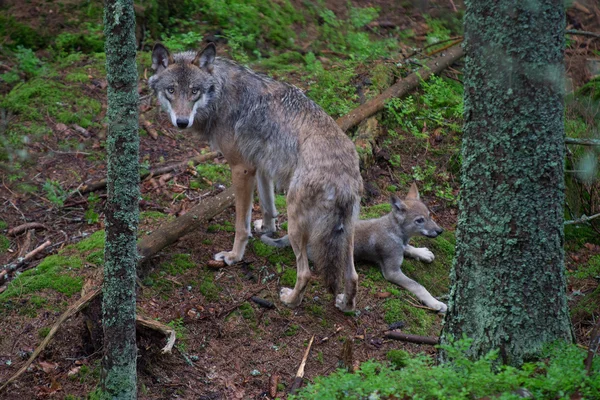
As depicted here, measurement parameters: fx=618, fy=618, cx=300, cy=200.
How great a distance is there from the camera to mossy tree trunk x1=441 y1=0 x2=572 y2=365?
4215 millimetres

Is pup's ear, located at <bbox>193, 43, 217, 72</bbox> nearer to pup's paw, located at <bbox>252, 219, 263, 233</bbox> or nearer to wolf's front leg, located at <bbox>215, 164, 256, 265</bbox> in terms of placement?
wolf's front leg, located at <bbox>215, 164, 256, 265</bbox>

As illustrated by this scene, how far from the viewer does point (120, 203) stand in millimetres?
4695

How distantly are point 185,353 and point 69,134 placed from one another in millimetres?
5121

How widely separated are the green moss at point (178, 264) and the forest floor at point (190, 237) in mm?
13

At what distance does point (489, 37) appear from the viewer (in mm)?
4301

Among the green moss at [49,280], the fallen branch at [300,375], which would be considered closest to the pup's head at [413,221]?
the fallen branch at [300,375]

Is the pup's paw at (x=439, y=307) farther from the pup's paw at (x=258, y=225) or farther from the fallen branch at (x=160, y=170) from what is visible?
the fallen branch at (x=160, y=170)

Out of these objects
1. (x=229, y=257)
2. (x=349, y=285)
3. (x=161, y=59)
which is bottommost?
(x=229, y=257)

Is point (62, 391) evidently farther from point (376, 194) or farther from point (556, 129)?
point (376, 194)

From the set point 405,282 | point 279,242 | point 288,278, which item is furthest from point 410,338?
point 279,242

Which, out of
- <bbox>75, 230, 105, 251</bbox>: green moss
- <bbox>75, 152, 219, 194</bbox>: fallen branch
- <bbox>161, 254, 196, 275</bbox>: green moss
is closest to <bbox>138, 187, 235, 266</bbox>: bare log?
<bbox>161, 254, 196, 275</bbox>: green moss

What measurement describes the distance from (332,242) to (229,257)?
57.2 inches

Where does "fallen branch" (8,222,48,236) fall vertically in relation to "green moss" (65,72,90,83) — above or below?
below

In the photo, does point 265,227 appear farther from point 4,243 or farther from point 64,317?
point 4,243
